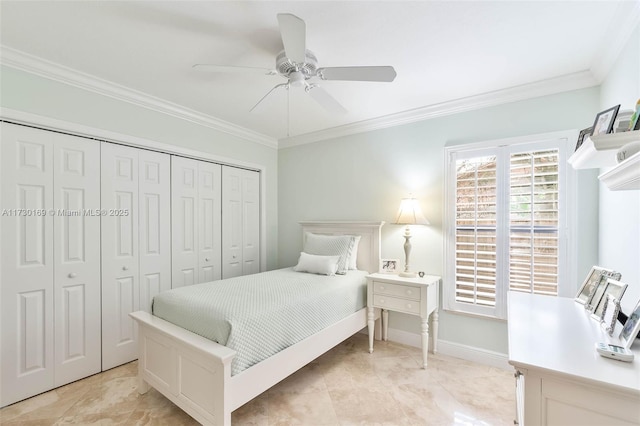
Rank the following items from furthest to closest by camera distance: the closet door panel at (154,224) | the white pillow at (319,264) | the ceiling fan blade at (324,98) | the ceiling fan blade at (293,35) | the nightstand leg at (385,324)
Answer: the nightstand leg at (385,324)
the white pillow at (319,264)
the closet door panel at (154,224)
the ceiling fan blade at (324,98)
the ceiling fan blade at (293,35)

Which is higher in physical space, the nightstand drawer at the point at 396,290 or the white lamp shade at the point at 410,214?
the white lamp shade at the point at 410,214

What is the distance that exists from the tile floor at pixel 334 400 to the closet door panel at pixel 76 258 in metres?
0.22

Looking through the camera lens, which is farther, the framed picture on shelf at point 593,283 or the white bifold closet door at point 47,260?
the white bifold closet door at point 47,260

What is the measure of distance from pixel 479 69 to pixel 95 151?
3.20 metres

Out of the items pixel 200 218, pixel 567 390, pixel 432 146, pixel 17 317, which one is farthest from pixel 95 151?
pixel 567 390

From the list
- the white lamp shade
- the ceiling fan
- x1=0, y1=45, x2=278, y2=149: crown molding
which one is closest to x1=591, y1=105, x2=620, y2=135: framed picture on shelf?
the ceiling fan

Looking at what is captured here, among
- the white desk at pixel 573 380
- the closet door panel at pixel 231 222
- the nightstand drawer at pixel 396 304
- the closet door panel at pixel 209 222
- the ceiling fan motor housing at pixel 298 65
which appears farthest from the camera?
the closet door panel at pixel 231 222

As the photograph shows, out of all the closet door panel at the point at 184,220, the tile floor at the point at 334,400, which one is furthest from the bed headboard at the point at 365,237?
the closet door panel at the point at 184,220

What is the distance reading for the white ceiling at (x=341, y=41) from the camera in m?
1.63

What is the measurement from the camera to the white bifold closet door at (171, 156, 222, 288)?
10.2 feet

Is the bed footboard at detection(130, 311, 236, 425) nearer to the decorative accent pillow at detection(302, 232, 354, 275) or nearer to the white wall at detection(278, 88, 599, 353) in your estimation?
the decorative accent pillow at detection(302, 232, 354, 275)

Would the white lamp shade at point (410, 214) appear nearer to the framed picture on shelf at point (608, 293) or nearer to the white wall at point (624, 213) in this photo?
the white wall at point (624, 213)

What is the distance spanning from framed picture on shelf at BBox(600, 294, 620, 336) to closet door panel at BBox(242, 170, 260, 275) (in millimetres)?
3377

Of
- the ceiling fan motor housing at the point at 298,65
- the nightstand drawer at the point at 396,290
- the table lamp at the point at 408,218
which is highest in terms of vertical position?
the ceiling fan motor housing at the point at 298,65
